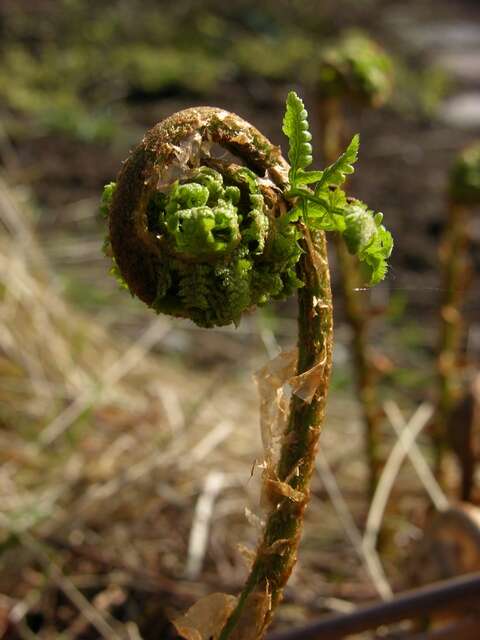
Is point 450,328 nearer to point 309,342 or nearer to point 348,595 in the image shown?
point 348,595

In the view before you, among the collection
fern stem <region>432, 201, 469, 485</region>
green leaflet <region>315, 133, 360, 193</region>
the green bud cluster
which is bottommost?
fern stem <region>432, 201, 469, 485</region>

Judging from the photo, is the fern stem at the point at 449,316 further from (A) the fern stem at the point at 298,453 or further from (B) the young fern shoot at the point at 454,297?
(A) the fern stem at the point at 298,453

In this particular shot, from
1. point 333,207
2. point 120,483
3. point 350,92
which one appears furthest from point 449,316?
point 333,207

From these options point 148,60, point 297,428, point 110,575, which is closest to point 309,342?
point 297,428

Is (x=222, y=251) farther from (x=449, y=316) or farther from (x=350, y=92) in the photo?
(x=449, y=316)

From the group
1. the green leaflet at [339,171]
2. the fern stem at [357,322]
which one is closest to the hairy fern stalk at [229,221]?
the green leaflet at [339,171]

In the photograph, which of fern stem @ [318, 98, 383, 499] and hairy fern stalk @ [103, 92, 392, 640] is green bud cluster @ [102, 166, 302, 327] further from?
fern stem @ [318, 98, 383, 499]

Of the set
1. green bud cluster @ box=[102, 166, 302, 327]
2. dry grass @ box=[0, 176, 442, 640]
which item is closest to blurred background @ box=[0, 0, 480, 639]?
dry grass @ box=[0, 176, 442, 640]
